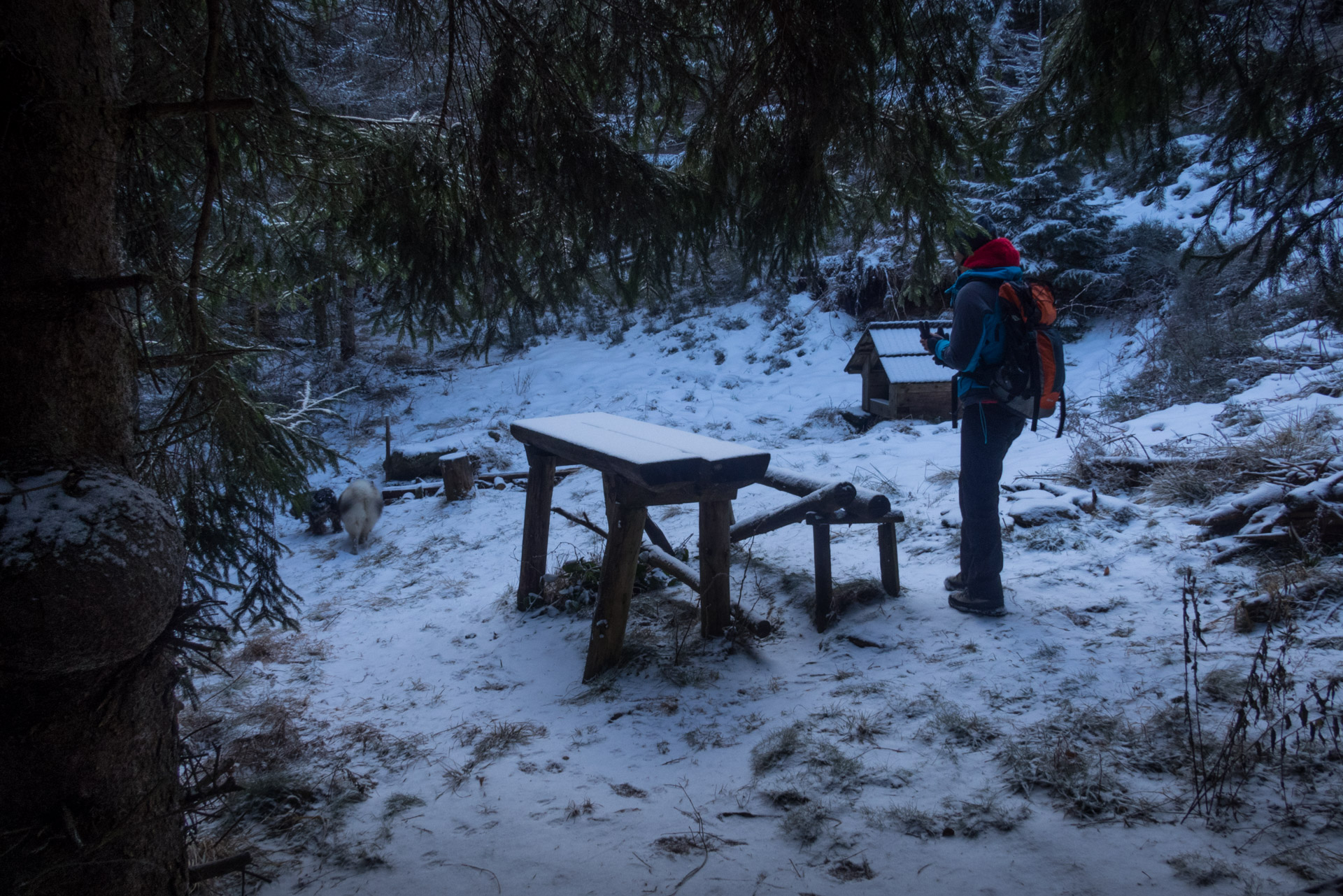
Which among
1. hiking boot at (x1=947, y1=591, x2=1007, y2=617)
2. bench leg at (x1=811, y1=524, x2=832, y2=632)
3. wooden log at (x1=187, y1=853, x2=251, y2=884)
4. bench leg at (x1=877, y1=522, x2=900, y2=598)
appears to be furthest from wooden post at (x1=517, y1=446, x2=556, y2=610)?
wooden log at (x1=187, y1=853, x2=251, y2=884)

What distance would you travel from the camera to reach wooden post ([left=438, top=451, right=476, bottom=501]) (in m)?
8.77

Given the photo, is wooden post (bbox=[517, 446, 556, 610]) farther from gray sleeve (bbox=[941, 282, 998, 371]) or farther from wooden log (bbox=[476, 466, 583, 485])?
wooden log (bbox=[476, 466, 583, 485])

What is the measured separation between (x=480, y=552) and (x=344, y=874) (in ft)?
15.4

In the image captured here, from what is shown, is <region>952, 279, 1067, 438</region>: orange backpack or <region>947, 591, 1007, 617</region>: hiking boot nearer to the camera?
<region>952, 279, 1067, 438</region>: orange backpack

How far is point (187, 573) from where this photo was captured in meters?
2.90

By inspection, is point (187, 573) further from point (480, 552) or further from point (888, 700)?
point (480, 552)

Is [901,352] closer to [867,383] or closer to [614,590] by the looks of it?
[867,383]

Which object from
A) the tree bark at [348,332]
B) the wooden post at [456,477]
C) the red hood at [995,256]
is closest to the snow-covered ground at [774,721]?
the red hood at [995,256]

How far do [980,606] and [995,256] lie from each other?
1.90 metres

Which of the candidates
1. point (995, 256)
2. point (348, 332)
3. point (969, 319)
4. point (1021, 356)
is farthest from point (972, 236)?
point (348, 332)

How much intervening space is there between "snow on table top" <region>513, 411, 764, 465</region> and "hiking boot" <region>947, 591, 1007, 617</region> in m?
1.44

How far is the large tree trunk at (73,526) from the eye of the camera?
5.36 ft

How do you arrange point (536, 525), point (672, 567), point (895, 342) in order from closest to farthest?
point (672, 567)
point (536, 525)
point (895, 342)

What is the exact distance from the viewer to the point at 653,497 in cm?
382
